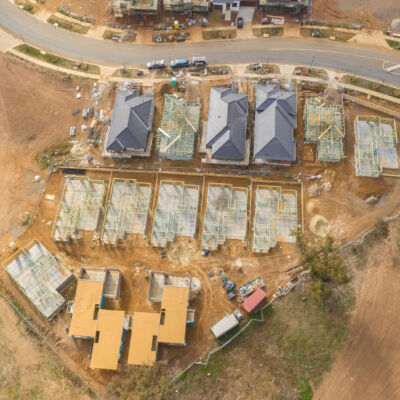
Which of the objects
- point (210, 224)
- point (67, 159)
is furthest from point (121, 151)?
point (210, 224)

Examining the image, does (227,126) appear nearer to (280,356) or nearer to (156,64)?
(156,64)

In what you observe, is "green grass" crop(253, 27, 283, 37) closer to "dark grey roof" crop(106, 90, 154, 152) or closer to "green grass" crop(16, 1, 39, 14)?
"dark grey roof" crop(106, 90, 154, 152)

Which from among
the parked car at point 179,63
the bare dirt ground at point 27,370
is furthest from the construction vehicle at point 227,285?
the parked car at point 179,63

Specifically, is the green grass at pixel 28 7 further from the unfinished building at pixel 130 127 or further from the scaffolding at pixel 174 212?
the scaffolding at pixel 174 212

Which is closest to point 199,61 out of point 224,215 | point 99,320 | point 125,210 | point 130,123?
point 130,123

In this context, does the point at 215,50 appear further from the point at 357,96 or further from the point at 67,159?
the point at 67,159

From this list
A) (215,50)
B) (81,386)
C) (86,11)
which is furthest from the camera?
(86,11)
